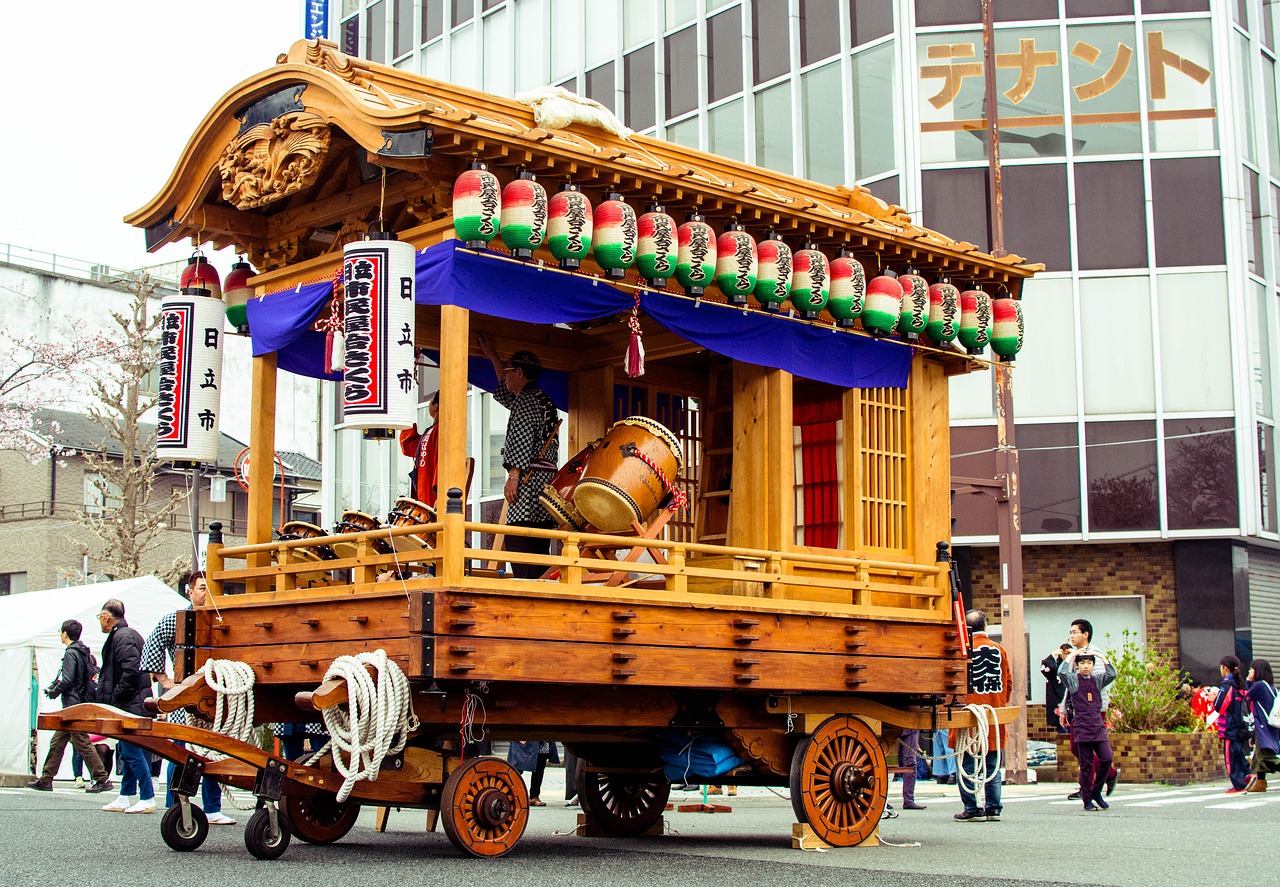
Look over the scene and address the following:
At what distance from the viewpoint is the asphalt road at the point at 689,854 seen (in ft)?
26.3

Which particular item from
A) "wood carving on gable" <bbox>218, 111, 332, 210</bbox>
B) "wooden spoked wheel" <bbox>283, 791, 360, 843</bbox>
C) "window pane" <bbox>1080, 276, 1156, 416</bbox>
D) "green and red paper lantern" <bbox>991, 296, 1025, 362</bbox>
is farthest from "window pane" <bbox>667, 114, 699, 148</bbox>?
"wooden spoked wheel" <bbox>283, 791, 360, 843</bbox>

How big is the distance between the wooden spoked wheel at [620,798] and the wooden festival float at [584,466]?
3 centimetres

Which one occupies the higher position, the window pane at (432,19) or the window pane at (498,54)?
the window pane at (432,19)

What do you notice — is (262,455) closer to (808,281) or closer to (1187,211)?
(808,281)

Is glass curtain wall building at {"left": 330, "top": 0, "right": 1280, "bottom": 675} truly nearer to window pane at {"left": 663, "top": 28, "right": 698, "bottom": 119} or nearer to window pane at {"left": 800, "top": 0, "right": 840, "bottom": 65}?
window pane at {"left": 800, "top": 0, "right": 840, "bottom": 65}

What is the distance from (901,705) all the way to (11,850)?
654cm

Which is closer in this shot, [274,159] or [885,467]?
Result: [274,159]

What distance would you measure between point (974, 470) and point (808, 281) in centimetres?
1365

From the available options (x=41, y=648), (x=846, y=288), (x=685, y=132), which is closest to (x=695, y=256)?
(x=846, y=288)

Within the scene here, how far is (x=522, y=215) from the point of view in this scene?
31.0 feet

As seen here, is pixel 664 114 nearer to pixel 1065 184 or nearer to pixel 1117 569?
pixel 1065 184

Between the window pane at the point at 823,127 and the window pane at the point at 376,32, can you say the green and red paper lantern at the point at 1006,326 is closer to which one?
the window pane at the point at 823,127

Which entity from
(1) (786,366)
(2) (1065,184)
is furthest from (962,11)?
(1) (786,366)

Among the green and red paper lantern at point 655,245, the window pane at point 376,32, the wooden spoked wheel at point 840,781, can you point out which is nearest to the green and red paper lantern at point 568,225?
the green and red paper lantern at point 655,245
